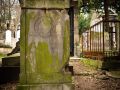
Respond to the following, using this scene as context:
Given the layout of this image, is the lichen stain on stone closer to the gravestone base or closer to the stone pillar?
the stone pillar

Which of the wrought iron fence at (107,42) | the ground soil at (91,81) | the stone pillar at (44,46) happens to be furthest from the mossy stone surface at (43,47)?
the wrought iron fence at (107,42)

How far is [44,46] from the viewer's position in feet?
18.2

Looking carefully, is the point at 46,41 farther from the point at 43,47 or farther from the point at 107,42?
the point at 107,42

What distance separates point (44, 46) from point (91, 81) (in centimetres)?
295

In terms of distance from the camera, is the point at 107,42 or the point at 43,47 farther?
the point at 107,42

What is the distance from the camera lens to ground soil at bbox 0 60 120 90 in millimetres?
7449

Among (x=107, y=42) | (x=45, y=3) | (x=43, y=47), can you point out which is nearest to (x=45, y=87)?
(x=43, y=47)

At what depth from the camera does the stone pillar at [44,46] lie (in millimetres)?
5523

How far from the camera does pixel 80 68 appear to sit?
998 cm

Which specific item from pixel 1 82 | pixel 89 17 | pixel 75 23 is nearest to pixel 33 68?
pixel 1 82

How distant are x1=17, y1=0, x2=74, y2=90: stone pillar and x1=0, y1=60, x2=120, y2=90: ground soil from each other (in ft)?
5.82

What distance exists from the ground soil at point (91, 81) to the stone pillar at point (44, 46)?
1775 millimetres

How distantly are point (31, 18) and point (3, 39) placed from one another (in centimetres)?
3129

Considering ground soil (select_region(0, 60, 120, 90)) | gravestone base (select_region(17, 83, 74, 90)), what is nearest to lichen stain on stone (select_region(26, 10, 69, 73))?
gravestone base (select_region(17, 83, 74, 90))
